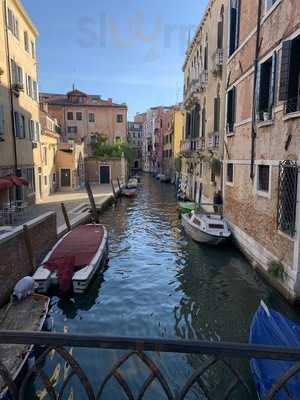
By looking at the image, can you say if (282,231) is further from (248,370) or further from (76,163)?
(76,163)

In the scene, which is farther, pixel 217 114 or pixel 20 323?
pixel 217 114

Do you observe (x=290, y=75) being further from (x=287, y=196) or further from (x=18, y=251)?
(x=18, y=251)

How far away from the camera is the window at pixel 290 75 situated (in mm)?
7309

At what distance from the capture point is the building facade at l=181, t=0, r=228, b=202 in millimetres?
14477

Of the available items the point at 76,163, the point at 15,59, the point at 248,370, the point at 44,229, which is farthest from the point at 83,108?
the point at 248,370

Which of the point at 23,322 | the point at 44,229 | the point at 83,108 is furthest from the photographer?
the point at 83,108

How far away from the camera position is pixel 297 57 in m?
7.36

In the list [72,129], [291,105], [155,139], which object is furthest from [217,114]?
[155,139]

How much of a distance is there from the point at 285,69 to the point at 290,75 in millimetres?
189

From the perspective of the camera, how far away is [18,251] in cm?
791

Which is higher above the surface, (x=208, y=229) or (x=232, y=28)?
(x=232, y=28)

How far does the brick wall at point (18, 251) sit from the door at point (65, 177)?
1648cm

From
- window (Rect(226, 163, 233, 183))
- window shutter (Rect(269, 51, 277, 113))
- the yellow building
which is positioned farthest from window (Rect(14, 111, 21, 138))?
window shutter (Rect(269, 51, 277, 113))

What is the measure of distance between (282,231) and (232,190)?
4.82m
